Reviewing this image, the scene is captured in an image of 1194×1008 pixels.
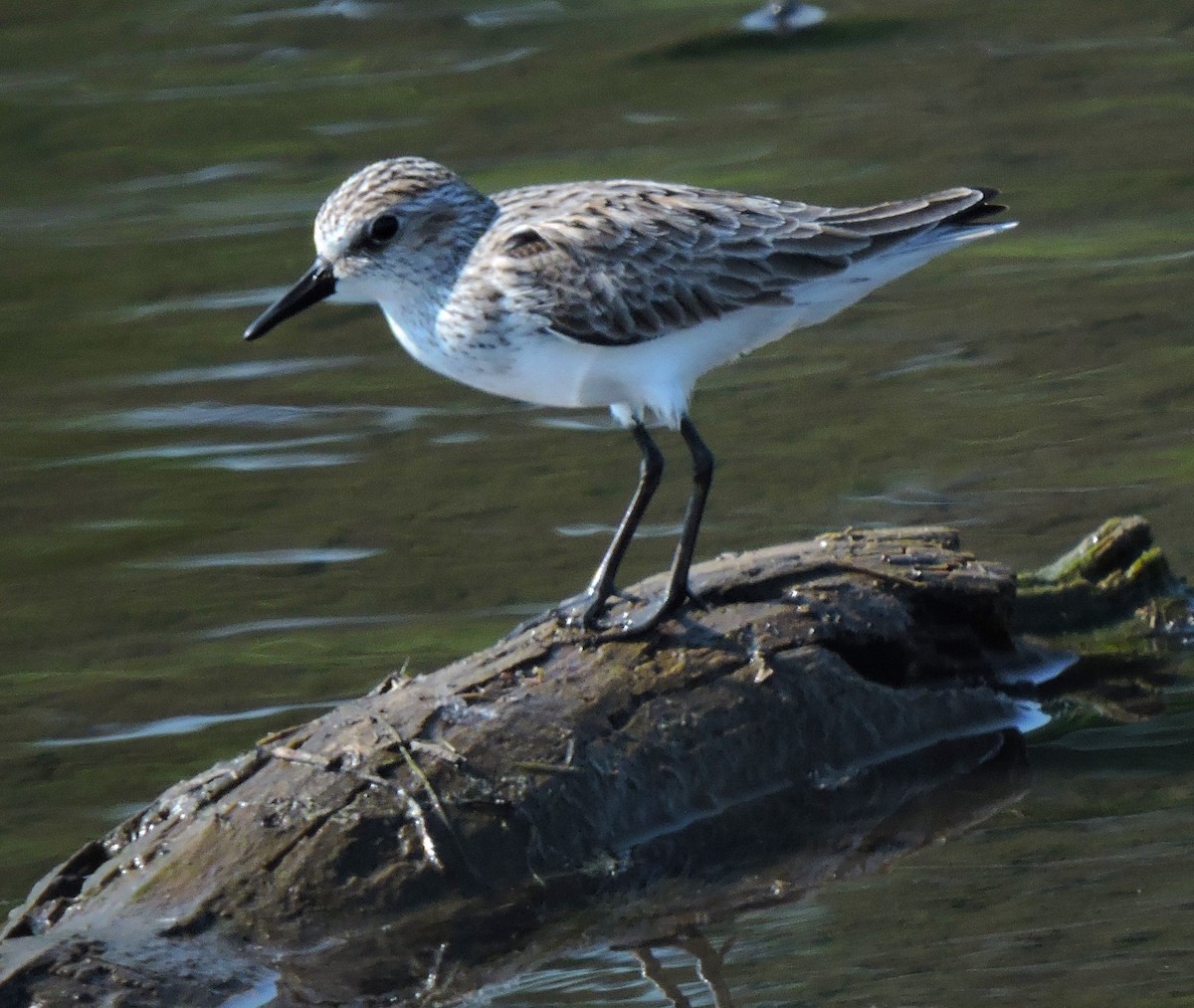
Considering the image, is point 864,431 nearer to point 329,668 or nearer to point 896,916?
point 329,668

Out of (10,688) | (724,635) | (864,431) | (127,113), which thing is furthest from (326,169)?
(724,635)

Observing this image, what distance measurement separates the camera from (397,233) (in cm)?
721

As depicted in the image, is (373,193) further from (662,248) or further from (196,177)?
(196,177)

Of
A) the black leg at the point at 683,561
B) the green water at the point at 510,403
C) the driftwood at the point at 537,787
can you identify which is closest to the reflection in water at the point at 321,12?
the green water at the point at 510,403

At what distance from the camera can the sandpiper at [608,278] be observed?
22.9 feet

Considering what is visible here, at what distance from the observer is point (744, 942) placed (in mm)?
6156

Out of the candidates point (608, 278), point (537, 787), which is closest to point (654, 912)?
point (537, 787)

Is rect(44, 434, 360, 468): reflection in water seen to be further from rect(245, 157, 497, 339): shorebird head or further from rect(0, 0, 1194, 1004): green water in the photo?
rect(245, 157, 497, 339): shorebird head

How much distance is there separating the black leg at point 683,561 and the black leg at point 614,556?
130mm

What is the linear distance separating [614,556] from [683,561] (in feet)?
1.12

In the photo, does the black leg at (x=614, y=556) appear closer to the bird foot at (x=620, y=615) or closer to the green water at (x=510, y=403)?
the bird foot at (x=620, y=615)

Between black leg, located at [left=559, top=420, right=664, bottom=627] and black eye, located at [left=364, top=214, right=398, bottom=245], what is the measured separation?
0.95 meters

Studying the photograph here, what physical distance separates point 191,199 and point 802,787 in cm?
733

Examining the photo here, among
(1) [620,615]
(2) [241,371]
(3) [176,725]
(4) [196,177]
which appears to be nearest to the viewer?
(1) [620,615]
